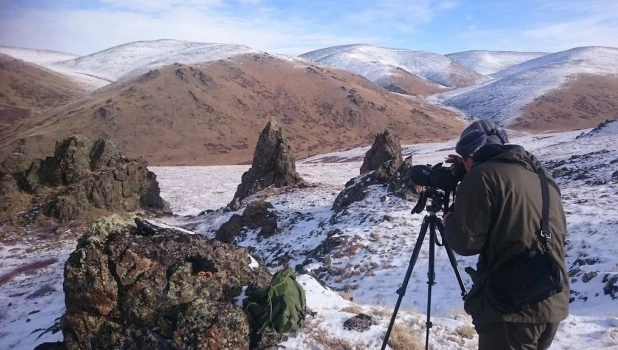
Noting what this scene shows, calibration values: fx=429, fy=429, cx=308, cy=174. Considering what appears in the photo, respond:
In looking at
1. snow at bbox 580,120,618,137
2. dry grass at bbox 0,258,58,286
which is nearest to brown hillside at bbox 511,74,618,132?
snow at bbox 580,120,618,137

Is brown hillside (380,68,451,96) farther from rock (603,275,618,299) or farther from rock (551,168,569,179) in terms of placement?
rock (603,275,618,299)

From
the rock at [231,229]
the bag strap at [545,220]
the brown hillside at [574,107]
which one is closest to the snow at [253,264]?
the bag strap at [545,220]

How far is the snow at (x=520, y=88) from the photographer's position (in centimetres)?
10032

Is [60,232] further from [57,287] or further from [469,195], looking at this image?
[469,195]

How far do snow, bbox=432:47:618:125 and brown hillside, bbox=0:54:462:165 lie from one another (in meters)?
9.72

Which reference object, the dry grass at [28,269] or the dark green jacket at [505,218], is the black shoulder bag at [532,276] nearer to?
the dark green jacket at [505,218]

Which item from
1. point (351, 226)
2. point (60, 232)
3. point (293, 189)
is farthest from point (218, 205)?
point (351, 226)

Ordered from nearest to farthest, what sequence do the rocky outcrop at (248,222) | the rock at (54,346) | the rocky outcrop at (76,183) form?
1. the rock at (54,346)
2. the rocky outcrop at (248,222)
3. the rocky outcrop at (76,183)

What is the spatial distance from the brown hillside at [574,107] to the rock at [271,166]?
67.9 metres

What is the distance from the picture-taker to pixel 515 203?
3170 millimetres

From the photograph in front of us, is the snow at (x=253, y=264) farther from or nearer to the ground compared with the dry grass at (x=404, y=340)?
farther from the ground

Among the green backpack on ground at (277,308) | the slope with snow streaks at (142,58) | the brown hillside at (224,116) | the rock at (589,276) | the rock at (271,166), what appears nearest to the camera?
the green backpack on ground at (277,308)

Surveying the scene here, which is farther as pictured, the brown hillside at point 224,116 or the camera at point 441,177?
the brown hillside at point 224,116

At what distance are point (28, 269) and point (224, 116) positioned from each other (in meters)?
71.4
